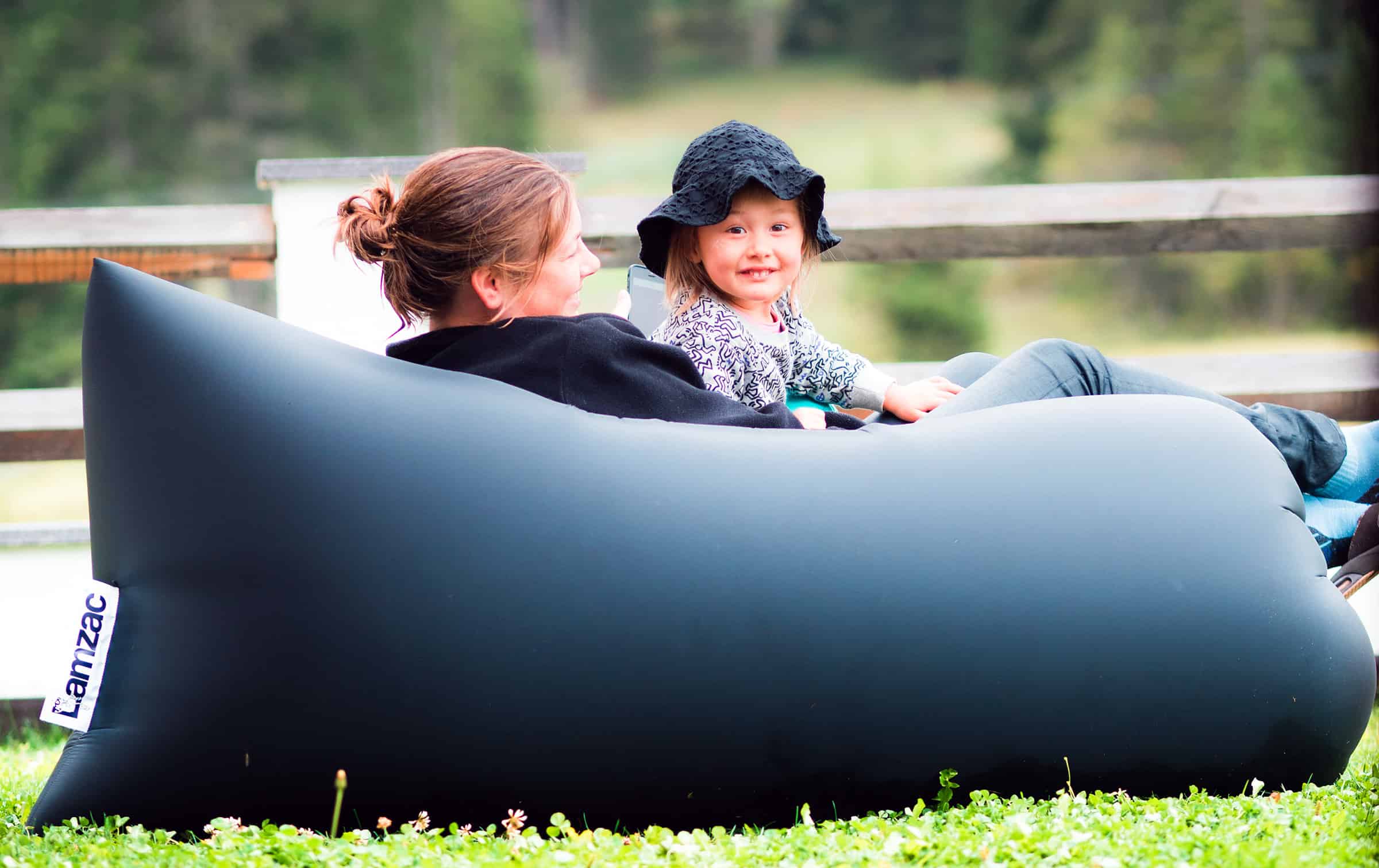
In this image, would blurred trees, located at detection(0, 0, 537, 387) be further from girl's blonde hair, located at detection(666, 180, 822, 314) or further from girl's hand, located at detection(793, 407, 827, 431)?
girl's hand, located at detection(793, 407, 827, 431)

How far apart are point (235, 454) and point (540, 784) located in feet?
Result: 1.73

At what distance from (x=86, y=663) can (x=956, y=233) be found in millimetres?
2258

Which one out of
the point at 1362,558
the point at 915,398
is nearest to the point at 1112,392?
the point at 915,398

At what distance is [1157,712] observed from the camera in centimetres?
165

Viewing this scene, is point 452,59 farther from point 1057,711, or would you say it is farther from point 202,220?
point 1057,711

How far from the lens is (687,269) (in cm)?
234

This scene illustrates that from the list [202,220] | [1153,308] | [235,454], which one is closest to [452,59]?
[1153,308]

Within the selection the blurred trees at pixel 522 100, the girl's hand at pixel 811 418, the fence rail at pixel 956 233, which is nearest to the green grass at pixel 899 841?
the girl's hand at pixel 811 418

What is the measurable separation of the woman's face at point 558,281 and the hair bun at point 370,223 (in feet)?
0.63

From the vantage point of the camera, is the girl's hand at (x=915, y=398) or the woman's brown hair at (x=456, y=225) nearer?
the woman's brown hair at (x=456, y=225)

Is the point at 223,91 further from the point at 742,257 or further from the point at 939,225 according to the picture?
the point at 742,257

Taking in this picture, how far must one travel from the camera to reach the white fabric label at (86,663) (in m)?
1.60

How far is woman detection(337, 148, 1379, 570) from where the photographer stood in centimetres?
179

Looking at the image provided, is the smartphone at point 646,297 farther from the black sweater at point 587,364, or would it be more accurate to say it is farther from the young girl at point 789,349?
the black sweater at point 587,364
